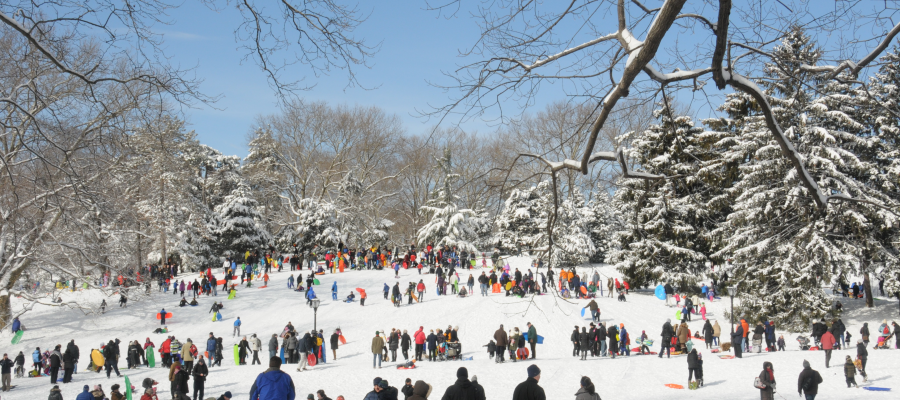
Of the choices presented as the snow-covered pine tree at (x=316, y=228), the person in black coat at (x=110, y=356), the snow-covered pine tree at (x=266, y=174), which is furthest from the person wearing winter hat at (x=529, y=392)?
the snow-covered pine tree at (x=266, y=174)

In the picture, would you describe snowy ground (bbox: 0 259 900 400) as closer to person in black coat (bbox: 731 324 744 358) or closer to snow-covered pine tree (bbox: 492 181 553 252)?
person in black coat (bbox: 731 324 744 358)

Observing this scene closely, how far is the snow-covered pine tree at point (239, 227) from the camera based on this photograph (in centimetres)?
4088

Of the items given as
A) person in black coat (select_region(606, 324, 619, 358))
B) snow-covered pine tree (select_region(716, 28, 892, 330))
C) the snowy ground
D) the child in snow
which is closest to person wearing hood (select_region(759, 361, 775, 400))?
the snowy ground

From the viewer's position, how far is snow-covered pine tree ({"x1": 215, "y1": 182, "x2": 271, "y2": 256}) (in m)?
40.9

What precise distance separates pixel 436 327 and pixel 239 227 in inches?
900

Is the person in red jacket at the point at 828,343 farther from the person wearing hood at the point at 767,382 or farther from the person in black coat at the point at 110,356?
the person in black coat at the point at 110,356

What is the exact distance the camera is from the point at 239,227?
41.0 m

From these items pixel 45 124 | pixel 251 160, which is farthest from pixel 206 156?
pixel 45 124

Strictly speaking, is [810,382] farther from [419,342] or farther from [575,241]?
[575,241]

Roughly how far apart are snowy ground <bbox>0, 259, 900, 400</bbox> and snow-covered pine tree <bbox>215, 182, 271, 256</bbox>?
753 centimetres

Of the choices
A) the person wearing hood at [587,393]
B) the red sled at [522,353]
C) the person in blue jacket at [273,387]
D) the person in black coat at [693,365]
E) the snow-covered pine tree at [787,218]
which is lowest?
the red sled at [522,353]

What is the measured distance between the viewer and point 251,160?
53219mm

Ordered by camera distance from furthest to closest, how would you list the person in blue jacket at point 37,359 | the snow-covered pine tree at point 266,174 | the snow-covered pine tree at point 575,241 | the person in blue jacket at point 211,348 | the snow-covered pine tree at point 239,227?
the snow-covered pine tree at point 266,174, the snow-covered pine tree at point 239,227, the snow-covered pine tree at point 575,241, the person in blue jacket at point 37,359, the person in blue jacket at point 211,348

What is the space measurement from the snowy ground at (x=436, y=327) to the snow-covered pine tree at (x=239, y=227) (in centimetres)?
753
